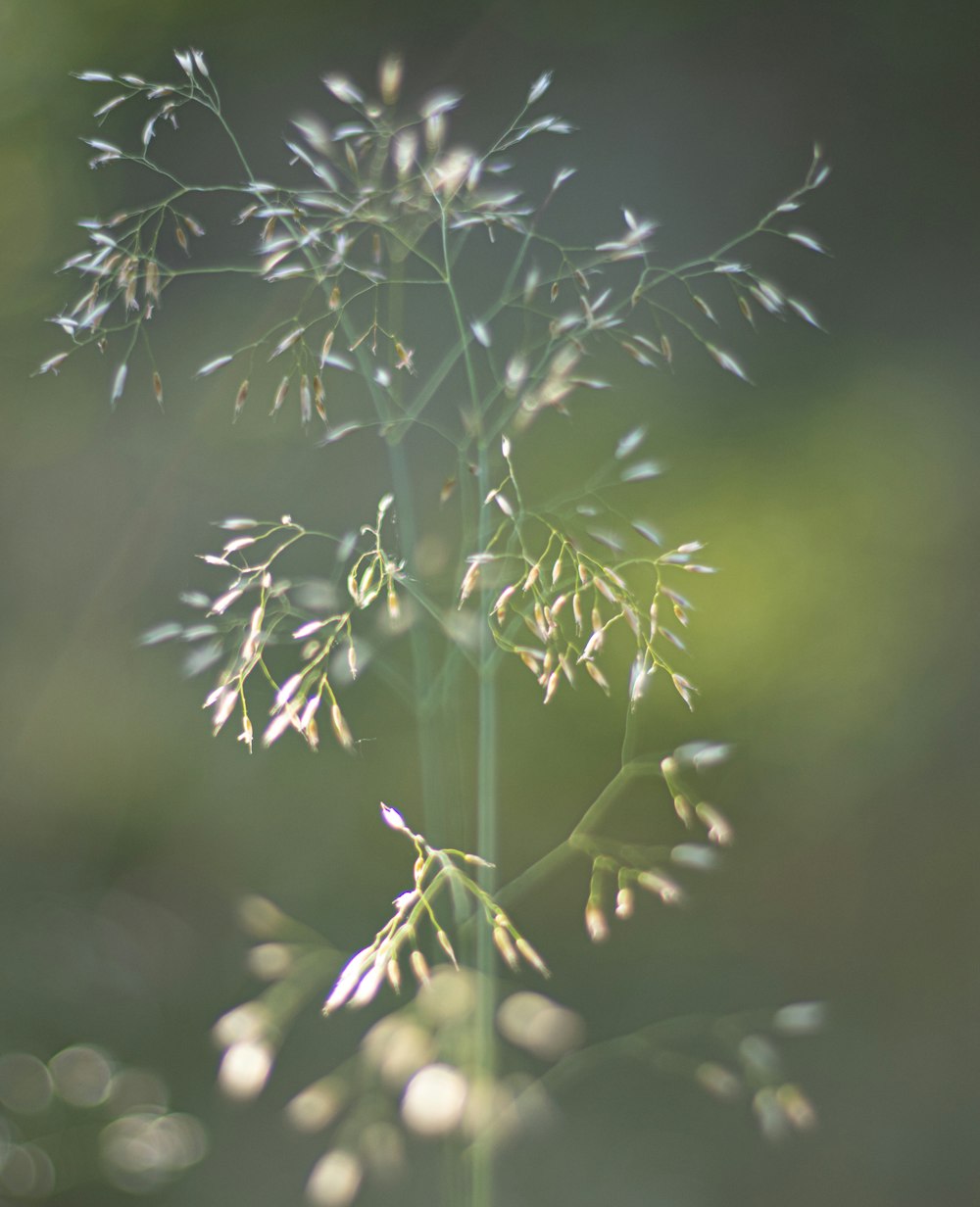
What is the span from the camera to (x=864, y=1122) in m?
0.78

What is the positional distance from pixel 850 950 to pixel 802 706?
0.18 m

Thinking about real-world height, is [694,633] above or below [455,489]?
below

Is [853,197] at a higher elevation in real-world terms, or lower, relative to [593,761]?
higher

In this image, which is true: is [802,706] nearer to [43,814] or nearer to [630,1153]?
[630,1153]

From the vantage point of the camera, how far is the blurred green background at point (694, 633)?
77cm

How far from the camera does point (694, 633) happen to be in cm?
81

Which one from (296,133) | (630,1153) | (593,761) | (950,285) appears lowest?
(630,1153)

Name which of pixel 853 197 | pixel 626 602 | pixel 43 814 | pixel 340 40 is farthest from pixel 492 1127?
pixel 340 40

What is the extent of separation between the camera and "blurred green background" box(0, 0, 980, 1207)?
2.52ft

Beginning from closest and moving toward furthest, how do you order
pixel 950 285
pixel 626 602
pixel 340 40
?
1. pixel 626 602
2. pixel 950 285
3. pixel 340 40

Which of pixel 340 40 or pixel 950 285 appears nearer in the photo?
pixel 950 285

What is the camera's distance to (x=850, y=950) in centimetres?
78

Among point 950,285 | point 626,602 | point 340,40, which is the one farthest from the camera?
point 340,40

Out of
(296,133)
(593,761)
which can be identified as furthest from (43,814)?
(296,133)
